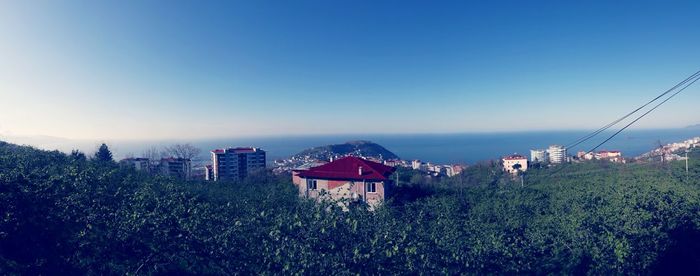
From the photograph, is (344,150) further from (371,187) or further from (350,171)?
(371,187)

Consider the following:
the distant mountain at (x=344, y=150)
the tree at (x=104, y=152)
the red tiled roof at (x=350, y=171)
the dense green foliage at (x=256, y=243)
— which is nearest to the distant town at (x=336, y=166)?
the red tiled roof at (x=350, y=171)

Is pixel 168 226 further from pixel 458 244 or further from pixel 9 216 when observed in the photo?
pixel 458 244

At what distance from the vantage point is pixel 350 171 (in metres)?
21.0

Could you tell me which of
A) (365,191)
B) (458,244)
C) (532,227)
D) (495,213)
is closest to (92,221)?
(458,244)

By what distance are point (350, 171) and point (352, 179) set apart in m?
0.77

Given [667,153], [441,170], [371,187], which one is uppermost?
[371,187]

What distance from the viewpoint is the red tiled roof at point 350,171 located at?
20312 mm

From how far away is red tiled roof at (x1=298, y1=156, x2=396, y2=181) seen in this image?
2031 cm

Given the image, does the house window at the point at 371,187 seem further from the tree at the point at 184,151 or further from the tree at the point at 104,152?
the tree at the point at 184,151

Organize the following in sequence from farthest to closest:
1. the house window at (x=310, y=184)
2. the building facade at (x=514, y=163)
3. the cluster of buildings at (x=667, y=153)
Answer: the building facade at (x=514, y=163), the cluster of buildings at (x=667, y=153), the house window at (x=310, y=184)

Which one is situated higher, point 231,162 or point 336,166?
point 336,166

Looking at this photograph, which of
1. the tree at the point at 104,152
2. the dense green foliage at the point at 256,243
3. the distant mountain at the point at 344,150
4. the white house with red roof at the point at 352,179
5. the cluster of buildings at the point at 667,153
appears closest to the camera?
the dense green foliage at the point at 256,243

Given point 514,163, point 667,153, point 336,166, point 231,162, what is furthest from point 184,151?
point 667,153

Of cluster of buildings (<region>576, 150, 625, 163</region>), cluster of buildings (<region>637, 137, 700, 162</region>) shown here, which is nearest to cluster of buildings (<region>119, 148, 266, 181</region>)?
cluster of buildings (<region>576, 150, 625, 163</region>)
